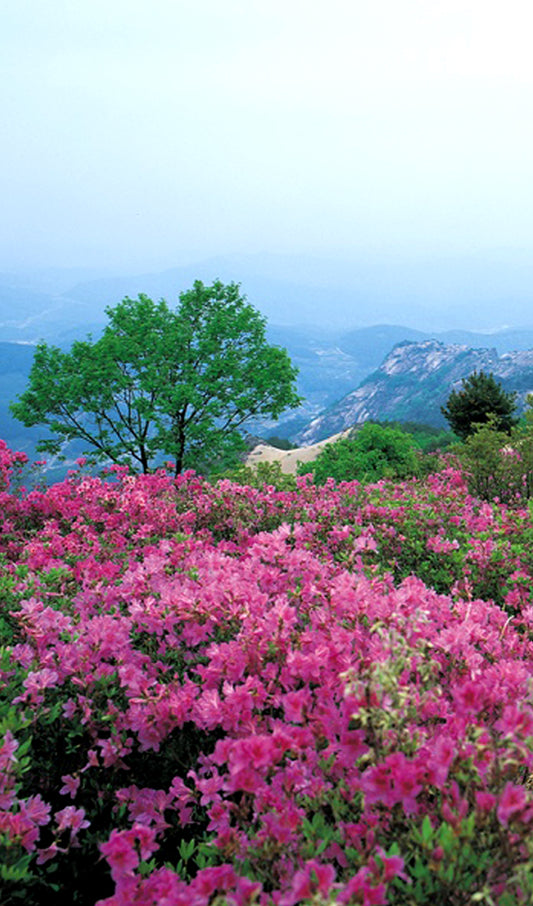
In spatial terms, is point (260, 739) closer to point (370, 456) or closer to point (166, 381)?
point (370, 456)

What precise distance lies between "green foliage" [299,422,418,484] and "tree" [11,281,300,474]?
6.08 metres

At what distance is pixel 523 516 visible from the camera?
579 centimetres

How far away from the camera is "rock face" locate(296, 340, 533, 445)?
15012 centimetres

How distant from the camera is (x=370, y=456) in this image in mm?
15930

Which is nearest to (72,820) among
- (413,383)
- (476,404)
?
(476,404)

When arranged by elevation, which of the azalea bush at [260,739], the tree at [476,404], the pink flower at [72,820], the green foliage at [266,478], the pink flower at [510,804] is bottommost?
the tree at [476,404]

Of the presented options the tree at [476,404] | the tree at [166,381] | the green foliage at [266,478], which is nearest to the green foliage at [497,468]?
the green foliage at [266,478]

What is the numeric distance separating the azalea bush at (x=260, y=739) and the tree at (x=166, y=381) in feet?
58.4

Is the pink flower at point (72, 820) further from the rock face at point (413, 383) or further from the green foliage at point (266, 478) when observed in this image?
the rock face at point (413, 383)

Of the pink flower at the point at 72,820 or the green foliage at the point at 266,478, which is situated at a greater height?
the pink flower at the point at 72,820

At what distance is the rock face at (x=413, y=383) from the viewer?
15012 cm

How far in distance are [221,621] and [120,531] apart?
9.63 feet

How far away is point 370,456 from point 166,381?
880cm

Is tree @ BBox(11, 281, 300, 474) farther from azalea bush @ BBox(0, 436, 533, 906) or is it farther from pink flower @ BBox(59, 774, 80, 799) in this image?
pink flower @ BBox(59, 774, 80, 799)
